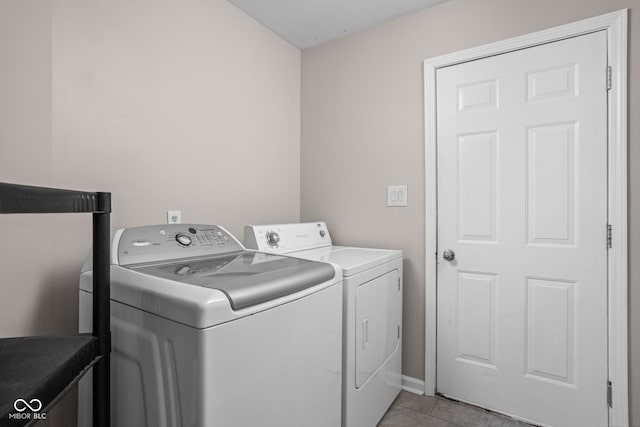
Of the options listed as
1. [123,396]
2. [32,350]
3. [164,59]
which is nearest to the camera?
[32,350]

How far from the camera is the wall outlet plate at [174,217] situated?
165 centimetres

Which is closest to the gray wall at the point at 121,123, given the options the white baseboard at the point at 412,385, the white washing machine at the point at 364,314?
the white washing machine at the point at 364,314

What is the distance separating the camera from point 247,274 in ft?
3.61

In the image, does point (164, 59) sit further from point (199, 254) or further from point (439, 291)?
point (439, 291)

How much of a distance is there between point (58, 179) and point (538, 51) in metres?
2.33

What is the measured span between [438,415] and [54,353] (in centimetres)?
184

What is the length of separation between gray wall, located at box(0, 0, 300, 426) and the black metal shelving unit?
447mm

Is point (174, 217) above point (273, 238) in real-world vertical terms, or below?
above

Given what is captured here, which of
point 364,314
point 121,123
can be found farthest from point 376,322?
point 121,123

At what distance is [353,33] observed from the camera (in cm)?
231

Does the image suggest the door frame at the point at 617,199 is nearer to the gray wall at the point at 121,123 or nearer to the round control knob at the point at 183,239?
the gray wall at the point at 121,123

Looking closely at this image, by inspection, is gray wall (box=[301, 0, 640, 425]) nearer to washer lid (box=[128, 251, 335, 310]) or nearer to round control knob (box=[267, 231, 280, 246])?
round control knob (box=[267, 231, 280, 246])

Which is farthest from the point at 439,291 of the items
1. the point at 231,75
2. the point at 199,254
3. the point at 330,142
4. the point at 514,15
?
the point at 231,75

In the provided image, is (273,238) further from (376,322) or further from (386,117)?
(386,117)
